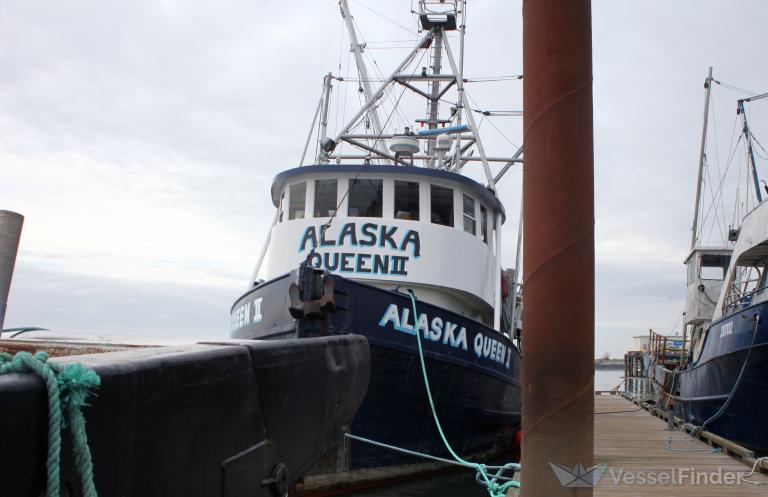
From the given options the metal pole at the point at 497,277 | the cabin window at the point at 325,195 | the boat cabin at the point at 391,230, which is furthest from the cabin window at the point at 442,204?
the cabin window at the point at 325,195

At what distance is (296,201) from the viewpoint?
9.51m

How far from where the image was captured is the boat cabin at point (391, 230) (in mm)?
8602

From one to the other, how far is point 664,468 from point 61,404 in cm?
729

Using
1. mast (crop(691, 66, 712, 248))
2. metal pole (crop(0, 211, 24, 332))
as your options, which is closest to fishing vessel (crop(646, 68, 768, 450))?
mast (crop(691, 66, 712, 248))

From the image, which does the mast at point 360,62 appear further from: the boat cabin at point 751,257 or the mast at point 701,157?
the mast at point 701,157

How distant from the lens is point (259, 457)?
8.55ft

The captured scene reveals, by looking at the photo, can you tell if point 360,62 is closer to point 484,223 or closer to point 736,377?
point 484,223

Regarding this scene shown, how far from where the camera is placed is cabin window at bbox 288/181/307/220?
9.46 metres

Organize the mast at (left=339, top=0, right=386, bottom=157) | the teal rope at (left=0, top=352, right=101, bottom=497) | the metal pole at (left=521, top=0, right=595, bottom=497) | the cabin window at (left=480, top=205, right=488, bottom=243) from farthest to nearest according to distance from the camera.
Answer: the mast at (left=339, top=0, right=386, bottom=157) < the cabin window at (left=480, top=205, right=488, bottom=243) < the metal pole at (left=521, top=0, right=595, bottom=497) < the teal rope at (left=0, top=352, right=101, bottom=497)

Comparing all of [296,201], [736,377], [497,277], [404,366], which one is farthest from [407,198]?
[736,377]

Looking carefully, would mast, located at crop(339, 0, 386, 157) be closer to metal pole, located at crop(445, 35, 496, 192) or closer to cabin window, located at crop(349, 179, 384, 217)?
metal pole, located at crop(445, 35, 496, 192)

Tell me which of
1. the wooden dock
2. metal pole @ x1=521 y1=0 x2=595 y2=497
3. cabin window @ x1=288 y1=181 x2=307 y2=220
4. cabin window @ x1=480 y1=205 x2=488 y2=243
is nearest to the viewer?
metal pole @ x1=521 y1=0 x2=595 y2=497

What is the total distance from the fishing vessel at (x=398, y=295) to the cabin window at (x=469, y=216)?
0.09ft

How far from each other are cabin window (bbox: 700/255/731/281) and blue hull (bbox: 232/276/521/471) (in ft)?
35.7
